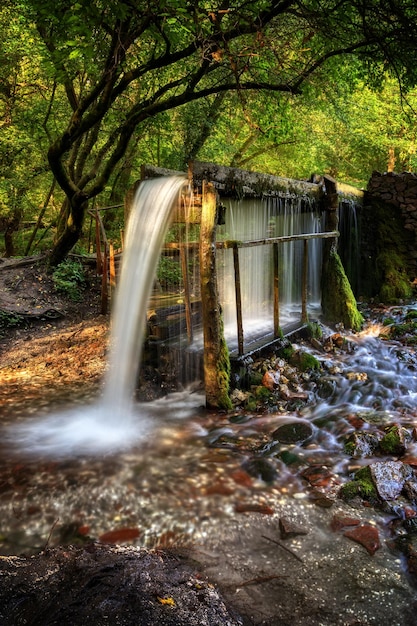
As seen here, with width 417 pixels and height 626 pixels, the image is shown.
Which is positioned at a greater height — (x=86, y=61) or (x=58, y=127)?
(x=58, y=127)

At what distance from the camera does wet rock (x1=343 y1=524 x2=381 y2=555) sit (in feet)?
11.2

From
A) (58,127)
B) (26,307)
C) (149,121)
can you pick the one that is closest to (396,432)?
(26,307)

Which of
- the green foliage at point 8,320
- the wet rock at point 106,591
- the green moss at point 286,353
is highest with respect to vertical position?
the green foliage at point 8,320

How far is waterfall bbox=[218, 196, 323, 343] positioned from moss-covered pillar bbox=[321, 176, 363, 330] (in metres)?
0.46

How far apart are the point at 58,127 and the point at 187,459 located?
1272 cm

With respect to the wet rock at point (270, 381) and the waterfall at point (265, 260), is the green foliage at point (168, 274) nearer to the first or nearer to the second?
the waterfall at point (265, 260)

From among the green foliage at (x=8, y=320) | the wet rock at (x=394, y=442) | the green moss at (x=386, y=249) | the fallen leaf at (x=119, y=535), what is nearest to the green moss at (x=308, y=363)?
the wet rock at (x=394, y=442)

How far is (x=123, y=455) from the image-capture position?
498 cm

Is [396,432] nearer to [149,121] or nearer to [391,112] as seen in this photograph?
[149,121]

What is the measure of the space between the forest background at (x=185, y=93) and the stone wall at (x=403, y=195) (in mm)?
2060

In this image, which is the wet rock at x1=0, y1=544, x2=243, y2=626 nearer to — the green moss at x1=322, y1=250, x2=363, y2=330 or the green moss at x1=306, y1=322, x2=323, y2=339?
the green moss at x1=306, y1=322, x2=323, y2=339

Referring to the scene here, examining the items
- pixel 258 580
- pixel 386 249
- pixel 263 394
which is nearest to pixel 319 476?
Result: pixel 258 580

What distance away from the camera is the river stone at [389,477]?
407cm

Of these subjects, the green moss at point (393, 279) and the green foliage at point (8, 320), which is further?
the green moss at point (393, 279)
